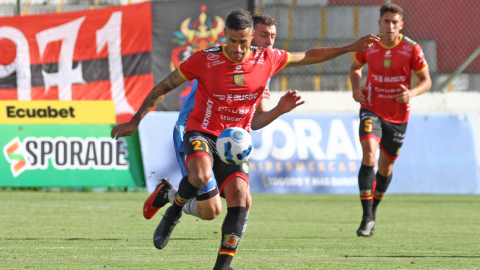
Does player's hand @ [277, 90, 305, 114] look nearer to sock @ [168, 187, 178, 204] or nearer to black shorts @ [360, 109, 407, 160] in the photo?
sock @ [168, 187, 178, 204]

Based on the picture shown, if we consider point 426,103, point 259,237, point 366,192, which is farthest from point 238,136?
point 426,103

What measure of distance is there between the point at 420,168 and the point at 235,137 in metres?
9.05

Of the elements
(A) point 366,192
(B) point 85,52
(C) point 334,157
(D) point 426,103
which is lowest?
(C) point 334,157

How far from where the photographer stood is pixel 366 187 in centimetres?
759

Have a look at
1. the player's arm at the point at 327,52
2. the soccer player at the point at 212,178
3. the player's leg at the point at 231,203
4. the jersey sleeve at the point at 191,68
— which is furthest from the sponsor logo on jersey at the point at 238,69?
the player's leg at the point at 231,203

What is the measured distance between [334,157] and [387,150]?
203 inches

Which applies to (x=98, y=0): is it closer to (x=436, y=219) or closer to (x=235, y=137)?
(x=436, y=219)

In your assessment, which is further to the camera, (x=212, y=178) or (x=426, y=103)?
(x=426, y=103)

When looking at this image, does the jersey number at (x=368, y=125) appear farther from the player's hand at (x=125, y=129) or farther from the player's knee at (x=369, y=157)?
the player's hand at (x=125, y=129)

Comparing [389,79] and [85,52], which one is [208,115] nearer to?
[389,79]

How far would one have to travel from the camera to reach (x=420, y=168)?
13.3 m

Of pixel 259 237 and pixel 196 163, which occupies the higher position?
pixel 196 163

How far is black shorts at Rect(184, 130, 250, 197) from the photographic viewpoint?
5039mm

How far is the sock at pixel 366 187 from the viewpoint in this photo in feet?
24.3
